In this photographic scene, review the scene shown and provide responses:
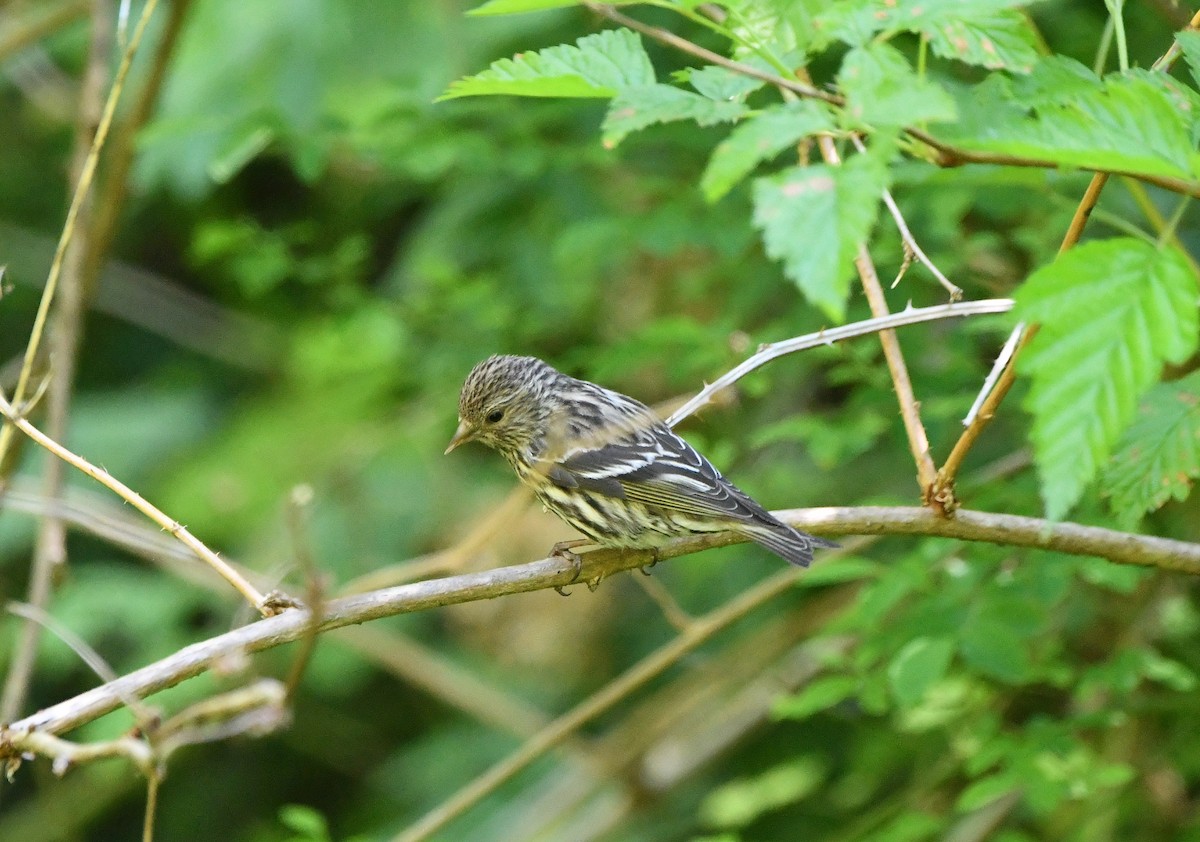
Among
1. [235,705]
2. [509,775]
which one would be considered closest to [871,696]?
[509,775]

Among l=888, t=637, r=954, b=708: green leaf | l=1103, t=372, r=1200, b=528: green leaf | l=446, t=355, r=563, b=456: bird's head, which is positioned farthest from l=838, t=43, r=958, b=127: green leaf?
l=446, t=355, r=563, b=456: bird's head

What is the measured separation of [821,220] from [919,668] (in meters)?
1.95

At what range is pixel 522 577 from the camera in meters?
2.79

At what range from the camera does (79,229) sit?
4738 mm

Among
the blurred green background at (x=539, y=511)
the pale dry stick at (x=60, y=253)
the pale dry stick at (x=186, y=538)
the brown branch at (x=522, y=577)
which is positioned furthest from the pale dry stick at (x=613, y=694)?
the pale dry stick at (x=60, y=253)

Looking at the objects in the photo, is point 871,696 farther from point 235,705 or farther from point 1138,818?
point 235,705

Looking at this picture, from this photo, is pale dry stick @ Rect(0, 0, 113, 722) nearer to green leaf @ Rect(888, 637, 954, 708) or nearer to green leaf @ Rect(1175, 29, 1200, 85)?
green leaf @ Rect(888, 637, 954, 708)

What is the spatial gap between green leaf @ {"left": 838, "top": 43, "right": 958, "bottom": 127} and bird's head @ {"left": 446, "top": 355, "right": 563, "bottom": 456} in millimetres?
2677

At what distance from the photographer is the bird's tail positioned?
341cm

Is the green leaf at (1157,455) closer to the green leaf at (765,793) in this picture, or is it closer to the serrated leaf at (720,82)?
the serrated leaf at (720,82)

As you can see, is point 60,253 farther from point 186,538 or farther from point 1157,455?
point 1157,455

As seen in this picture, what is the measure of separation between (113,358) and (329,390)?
3.19 meters

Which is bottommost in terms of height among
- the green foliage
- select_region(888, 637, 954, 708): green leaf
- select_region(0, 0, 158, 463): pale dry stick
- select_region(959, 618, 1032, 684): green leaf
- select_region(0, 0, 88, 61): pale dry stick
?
select_region(959, 618, 1032, 684): green leaf

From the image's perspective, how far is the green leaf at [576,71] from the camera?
227cm
